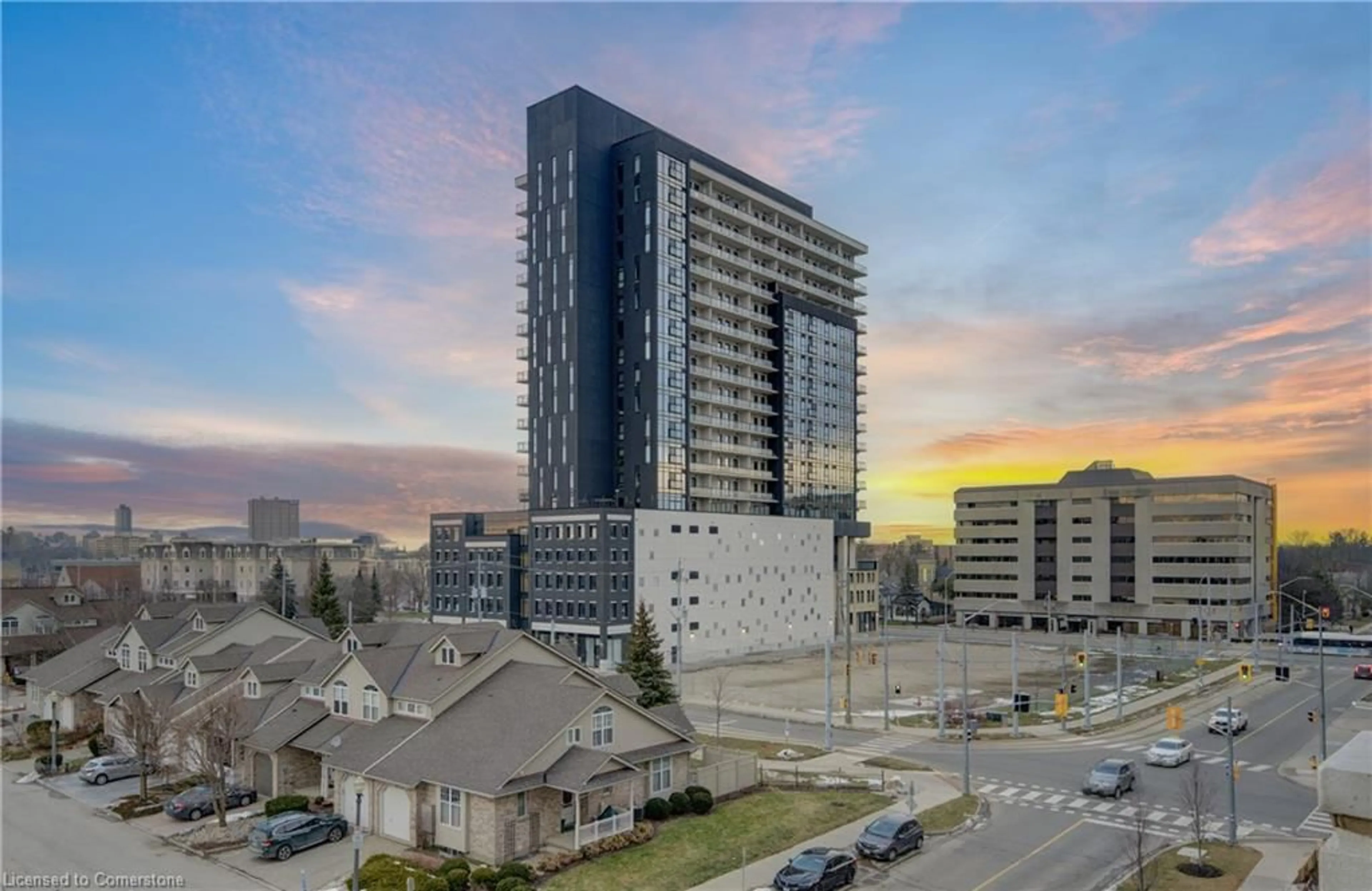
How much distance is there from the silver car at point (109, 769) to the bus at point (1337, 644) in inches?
4384

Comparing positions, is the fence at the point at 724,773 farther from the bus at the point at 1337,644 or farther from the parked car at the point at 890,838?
the bus at the point at 1337,644

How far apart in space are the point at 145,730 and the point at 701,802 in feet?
84.8

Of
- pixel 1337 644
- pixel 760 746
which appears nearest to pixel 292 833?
pixel 760 746

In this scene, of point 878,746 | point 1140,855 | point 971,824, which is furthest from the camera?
point 878,746

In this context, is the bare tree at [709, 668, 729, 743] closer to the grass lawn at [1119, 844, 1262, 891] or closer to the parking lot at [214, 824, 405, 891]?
the parking lot at [214, 824, 405, 891]

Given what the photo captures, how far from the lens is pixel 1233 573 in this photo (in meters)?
120

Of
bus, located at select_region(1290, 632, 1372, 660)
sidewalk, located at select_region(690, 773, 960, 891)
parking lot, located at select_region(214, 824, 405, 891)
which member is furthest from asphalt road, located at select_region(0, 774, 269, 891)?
bus, located at select_region(1290, 632, 1372, 660)

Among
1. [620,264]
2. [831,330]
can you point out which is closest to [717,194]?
[620,264]

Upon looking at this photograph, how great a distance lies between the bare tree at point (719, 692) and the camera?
57.3 meters

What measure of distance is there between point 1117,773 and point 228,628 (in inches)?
2085

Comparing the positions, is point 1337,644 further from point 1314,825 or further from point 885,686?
point 1314,825

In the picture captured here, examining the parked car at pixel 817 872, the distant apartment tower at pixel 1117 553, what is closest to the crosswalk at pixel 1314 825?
the parked car at pixel 817 872

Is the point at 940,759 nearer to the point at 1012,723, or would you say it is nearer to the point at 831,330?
the point at 1012,723

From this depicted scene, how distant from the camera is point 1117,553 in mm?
131500
